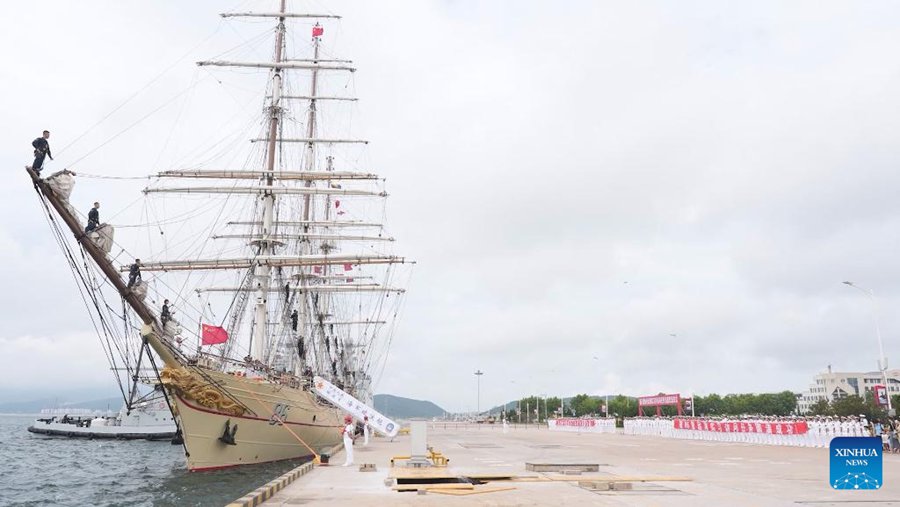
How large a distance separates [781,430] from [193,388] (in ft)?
95.3

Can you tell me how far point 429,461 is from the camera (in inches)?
756

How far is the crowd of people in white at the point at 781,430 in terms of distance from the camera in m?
28.9

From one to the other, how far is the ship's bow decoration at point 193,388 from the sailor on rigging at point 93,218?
670cm

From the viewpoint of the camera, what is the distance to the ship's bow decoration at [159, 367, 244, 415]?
24.7 meters

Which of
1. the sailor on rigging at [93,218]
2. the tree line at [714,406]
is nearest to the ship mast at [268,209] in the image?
the sailor on rigging at [93,218]

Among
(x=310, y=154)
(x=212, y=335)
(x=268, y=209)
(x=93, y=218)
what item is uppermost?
(x=310, y=154)

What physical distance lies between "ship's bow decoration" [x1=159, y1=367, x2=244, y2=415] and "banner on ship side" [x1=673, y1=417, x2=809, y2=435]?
27441mm

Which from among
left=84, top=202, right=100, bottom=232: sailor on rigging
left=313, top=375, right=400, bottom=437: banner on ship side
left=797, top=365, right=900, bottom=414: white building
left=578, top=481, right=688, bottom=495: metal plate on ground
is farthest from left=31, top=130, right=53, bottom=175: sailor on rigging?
left=797, top=365, right=900, bottom=414: white building

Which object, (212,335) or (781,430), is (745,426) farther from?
(212,335)

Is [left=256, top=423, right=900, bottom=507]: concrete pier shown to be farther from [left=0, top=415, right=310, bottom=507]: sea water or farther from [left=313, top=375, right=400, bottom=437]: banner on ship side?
[left=313, top=375, right=400, bottom=437]: banner on ship side

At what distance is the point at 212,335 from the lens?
2972cm

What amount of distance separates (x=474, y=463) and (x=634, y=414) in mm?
121353

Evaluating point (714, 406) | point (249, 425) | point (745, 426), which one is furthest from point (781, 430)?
point (714, 406)

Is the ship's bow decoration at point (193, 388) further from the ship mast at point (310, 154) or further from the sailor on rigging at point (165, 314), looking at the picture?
the ship mast at point (310, 154)
